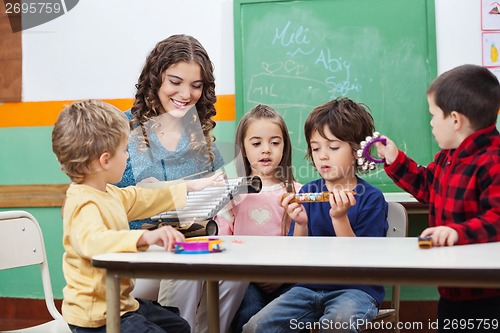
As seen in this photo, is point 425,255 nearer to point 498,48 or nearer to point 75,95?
point 498,48

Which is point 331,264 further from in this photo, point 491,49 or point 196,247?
point 491,49

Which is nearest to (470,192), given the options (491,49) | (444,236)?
(444,236)

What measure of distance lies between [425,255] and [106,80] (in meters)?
3.22

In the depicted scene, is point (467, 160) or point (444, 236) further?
point (467, 160)

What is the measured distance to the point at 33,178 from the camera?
4.65 metres

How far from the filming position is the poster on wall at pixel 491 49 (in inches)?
156

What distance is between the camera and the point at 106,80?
4477 mm

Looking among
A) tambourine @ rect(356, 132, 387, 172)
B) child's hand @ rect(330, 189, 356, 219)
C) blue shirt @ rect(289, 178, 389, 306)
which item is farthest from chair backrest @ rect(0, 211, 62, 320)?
tambourine @ rect(356, 132, 387, 172)

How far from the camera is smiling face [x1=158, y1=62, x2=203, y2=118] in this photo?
2.82 meters

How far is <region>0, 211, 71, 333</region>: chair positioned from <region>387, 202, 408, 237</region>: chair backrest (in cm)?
125

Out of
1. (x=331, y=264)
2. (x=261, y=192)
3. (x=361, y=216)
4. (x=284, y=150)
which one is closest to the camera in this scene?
(x=331, y=264)

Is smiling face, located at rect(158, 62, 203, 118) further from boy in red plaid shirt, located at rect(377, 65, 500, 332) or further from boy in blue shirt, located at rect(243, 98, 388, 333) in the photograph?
boy in red plaid shirt, located at rect(377, 65, 500, 332)

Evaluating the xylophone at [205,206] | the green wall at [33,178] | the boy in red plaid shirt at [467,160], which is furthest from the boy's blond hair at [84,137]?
the green wall at [33,178]

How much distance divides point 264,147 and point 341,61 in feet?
5.04
